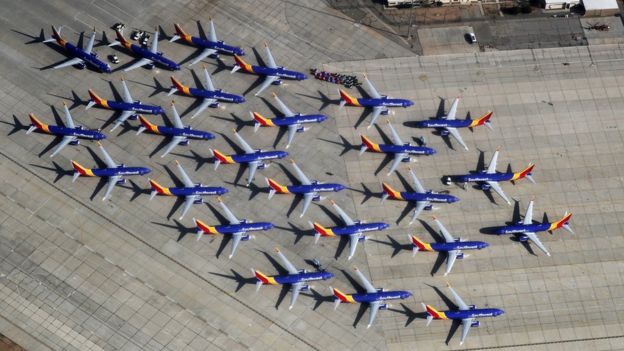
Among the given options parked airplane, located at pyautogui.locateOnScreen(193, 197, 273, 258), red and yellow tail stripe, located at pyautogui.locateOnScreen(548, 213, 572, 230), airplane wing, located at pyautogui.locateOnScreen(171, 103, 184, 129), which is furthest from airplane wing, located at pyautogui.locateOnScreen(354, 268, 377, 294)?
airplane wing, located at pyautogui.locateOnScreen(171, 103, 184, 129)

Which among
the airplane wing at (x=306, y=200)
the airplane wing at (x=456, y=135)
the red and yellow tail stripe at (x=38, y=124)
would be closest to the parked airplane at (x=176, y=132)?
the red and yellow tail stripe at (x=38, y=124)

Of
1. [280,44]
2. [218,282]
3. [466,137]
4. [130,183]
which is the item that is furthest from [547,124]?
[130,183]

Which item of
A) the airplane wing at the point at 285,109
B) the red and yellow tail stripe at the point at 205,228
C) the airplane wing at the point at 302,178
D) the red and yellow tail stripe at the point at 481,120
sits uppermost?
the red and yellow tail stripe at the point at 481,120

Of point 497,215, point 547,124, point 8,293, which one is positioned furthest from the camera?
point 547,124

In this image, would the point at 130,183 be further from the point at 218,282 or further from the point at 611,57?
the point at 611,57

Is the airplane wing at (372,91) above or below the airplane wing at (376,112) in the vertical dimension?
above

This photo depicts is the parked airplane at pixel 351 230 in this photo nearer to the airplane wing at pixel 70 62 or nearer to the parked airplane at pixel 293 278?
the parked airplane at pixel 293 278
